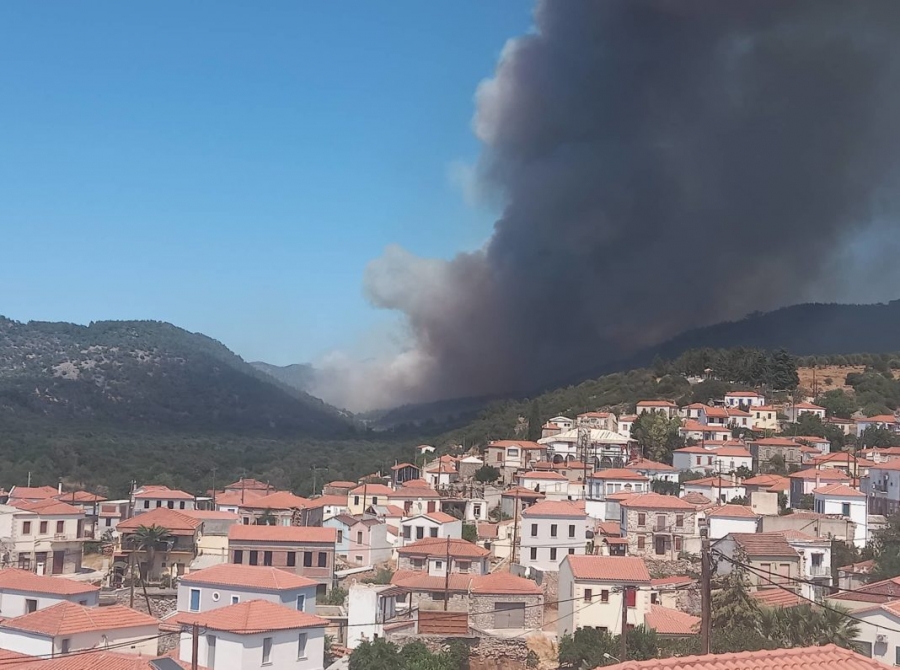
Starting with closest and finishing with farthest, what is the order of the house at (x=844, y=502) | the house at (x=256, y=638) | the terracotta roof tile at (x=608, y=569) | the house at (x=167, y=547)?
1. the house at (x=256, y=638)
2. the terracotta roof tile at (x=608, y=569)
3. the house at (x=167, y=547)
4. the house at (x=844, y=502)

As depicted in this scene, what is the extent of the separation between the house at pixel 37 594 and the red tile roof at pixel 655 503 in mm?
29019

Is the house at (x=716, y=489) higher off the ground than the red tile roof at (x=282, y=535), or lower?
higher

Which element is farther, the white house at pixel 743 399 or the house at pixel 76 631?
the white house at pixel 743 399

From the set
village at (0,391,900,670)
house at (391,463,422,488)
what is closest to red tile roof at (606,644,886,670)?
village at (0,391,900,670)

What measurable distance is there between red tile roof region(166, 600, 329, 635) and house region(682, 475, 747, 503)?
38.6 metres

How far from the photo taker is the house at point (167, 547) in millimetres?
53062

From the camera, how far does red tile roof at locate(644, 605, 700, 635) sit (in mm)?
36719

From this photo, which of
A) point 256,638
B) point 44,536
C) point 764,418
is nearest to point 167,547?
point 44,536

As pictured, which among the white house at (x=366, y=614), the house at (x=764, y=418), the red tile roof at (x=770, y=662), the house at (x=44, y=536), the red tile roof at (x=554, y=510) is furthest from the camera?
the house at (x=764, y=418)

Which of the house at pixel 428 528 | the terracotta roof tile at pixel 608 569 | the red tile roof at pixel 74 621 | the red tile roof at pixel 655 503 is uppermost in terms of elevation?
the red tile roof at pixel 655 503

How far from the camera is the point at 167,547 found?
53.8 metres

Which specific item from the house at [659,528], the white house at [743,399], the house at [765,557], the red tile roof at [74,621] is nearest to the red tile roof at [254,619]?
the red tile roof at [74,621]

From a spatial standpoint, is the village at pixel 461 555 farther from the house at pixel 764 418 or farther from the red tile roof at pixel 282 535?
the house at pixel 764 418

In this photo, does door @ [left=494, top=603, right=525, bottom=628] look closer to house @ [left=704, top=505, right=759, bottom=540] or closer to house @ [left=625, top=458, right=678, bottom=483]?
house @ [left=704, top=505, right=759, bottom=540]
